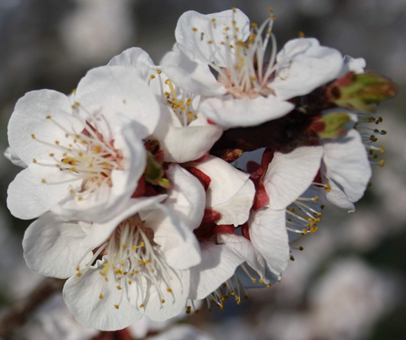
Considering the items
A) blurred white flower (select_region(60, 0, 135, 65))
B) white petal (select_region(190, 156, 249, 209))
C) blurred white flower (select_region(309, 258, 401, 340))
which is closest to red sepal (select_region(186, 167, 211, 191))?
white petal (select_region(190, 156, 249, 209))

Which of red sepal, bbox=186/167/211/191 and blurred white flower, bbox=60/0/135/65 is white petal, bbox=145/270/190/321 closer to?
red sepal, bbox=186/167/211/191

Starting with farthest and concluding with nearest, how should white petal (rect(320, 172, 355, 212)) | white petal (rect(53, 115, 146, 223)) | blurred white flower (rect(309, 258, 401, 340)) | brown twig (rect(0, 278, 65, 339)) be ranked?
blurred white flower (rect(309, 258, 401, 340)) < brown twig (rect(0, 278, 65, 339)) < white petal (rect(320, 172, 355, 212)) < white petal (rect(53, 115, 146, 223))

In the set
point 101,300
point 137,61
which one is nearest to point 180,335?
point 101,300

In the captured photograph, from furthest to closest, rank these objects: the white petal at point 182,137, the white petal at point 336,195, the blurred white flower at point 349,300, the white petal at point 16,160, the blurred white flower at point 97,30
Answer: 1. the blurred white flower at point 97,30
2. the blurred white flower at point 349,300
3. the white petal at point 16,160
4. the white petal at point 336,195
5. the white petal at point 182,137

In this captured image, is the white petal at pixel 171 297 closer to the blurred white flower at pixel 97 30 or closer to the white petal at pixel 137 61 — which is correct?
the white petal at pixel 137 61

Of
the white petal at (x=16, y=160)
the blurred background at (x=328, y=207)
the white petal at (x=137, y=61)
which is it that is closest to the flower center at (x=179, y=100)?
the white petal at (x=137, y=61)

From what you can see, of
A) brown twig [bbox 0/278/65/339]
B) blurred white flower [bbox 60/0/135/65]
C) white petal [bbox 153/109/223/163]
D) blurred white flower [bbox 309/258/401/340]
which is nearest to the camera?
white petal [bbox 153/109/223/163]
